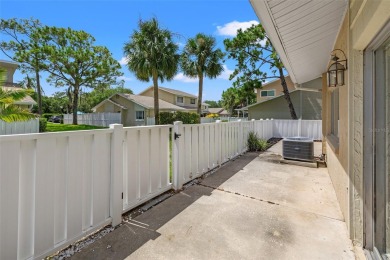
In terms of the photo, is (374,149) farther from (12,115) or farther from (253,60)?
(253,60)

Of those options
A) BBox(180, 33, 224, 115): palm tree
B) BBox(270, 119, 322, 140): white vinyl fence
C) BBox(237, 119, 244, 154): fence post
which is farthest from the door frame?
BBox(180, 33, 224, 115): palm tree

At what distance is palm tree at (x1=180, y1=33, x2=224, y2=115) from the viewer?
67.4 ft

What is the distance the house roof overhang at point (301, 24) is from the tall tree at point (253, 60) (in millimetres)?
15105

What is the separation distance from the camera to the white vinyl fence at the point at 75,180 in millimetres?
1917

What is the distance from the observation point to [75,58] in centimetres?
2305

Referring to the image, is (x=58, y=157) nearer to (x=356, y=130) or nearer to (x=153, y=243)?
(x=153, y=243)

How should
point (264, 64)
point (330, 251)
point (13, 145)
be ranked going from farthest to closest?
point (264, 64)
point (330, 251)
point (13, 145)

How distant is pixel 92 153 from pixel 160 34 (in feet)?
54.6

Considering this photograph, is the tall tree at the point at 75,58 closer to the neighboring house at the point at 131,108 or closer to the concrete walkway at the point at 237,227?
the neighboring house at the point at 131,108

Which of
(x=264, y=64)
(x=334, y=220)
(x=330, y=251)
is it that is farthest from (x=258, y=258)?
(x=264, y=64)

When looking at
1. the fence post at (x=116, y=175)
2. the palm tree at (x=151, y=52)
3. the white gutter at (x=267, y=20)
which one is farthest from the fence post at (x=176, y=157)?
the palm tree at (x=151, y=52)

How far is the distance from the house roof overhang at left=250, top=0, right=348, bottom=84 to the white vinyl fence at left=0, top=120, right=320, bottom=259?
91.4 inches

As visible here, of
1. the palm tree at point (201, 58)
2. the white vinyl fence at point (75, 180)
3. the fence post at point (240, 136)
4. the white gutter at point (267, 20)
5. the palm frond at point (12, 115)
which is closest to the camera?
the white vinyl fence at point (75, 180)

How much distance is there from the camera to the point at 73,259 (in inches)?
87.4
